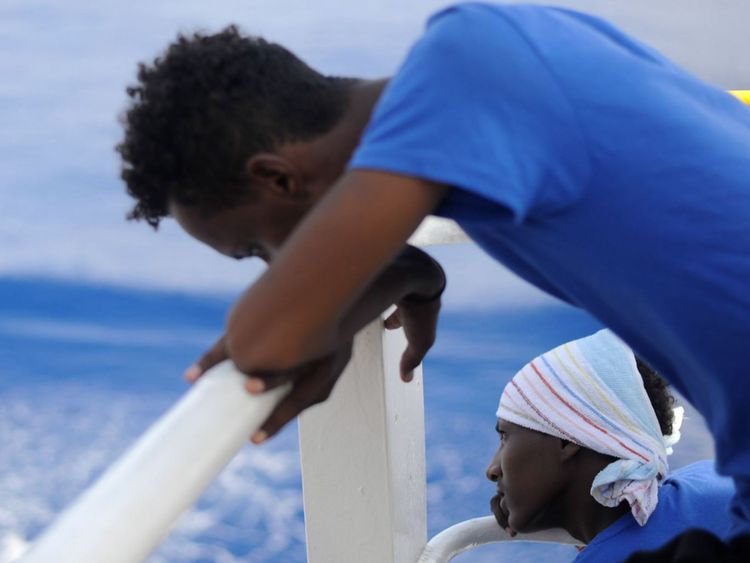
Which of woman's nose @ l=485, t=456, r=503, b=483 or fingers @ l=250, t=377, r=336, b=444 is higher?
fingers @ l=250, t=377, r=336, b=444

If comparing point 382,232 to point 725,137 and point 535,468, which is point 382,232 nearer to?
point 725,137

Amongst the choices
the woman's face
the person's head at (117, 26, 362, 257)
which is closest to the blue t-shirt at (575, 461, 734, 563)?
the woman's face

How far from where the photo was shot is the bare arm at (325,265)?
76 centimetres

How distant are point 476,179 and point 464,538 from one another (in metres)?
0.91

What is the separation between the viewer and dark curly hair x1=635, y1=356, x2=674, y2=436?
1.75 metres

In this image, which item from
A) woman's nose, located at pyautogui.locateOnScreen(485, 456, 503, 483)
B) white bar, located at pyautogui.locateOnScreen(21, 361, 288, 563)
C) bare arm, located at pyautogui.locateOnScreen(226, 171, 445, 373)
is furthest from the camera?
woman's nose, located at pyautogui.locateOnScreen(485, 456, 503, 483)

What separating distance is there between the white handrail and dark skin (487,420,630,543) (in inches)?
0.7

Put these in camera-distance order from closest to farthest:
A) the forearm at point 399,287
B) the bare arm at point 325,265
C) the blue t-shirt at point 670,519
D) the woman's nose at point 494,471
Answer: the bare arm at point 325,265 → the forearm at point 399,287 → the blue t-shirt at point 670,519 → the woman's nose at point 494,471

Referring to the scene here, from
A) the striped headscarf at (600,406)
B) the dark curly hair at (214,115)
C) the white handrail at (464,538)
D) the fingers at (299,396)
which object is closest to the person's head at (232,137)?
the dark curly hair at (214,115)

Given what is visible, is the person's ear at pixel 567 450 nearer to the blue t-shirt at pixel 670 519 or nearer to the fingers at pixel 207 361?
the blue t-shirt at pixel 670 519

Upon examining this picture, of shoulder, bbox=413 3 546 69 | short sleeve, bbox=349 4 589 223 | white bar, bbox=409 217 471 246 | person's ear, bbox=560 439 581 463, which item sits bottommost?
person's ear, bbox=560 439 581 463

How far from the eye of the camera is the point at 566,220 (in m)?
0.84

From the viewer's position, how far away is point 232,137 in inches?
36.2

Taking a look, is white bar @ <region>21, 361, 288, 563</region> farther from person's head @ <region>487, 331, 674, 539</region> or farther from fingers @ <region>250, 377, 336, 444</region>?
person's head @ <region>487, 331, 674, 539</region>
